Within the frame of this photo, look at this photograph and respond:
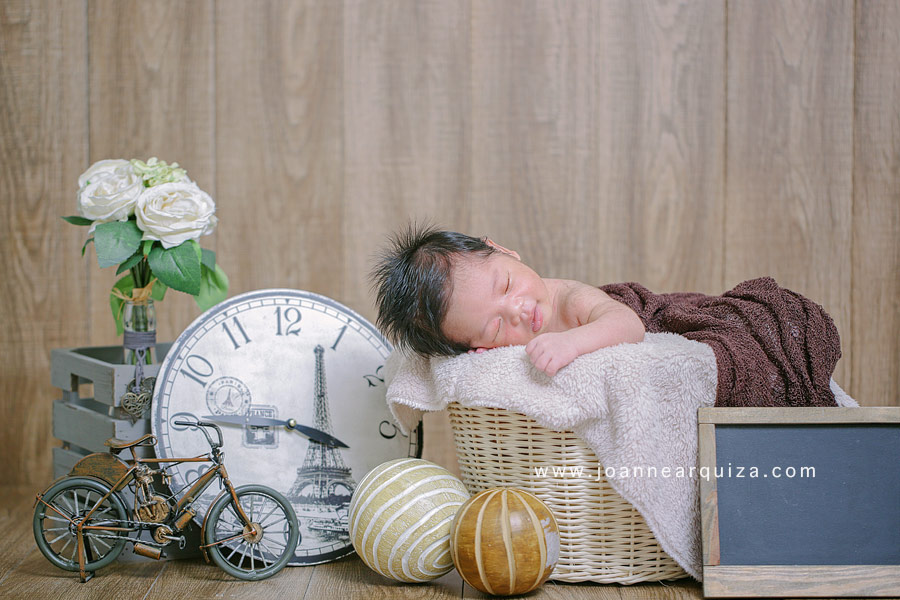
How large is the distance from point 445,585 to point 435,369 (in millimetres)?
320

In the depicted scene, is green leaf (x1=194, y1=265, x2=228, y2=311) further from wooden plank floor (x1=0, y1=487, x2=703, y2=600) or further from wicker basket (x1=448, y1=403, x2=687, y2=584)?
wicker basket (x1=448, y1=403, x2=687, y2=584)

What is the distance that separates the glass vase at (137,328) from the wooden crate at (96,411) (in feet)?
0.11

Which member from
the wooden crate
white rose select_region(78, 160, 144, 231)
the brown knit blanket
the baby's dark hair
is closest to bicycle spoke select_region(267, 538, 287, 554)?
the wooden crate

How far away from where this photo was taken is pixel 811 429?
114 cm

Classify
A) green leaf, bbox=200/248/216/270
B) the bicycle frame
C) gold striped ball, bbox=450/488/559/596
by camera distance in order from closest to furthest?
gold striped ball, bbox=450/488/559/596 → the bicycle frame → green leaf, bbox=200/248/216/270

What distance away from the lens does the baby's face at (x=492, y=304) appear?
1242 mm

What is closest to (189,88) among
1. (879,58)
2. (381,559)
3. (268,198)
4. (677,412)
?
(268,198)

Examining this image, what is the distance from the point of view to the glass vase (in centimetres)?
138

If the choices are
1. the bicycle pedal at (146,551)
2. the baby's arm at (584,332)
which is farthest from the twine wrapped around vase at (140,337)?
the baby's arm at (584,332)

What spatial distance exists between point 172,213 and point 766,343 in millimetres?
956

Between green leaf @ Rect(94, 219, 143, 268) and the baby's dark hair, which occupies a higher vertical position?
green leaf @ Rect(94, 219, 143, 268)

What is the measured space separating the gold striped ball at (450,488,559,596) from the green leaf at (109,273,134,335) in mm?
706

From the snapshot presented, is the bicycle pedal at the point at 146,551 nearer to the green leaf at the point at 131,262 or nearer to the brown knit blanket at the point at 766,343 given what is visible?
the green leaf at the point at 131,262
